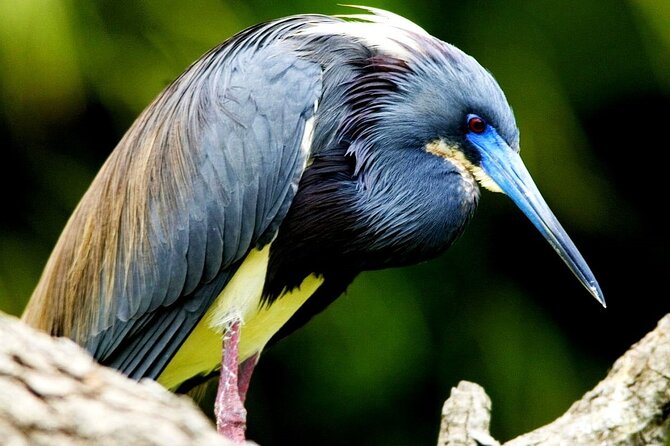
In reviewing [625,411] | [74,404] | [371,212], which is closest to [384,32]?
[371,212]

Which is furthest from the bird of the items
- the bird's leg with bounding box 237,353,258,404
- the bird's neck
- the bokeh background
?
the bokeh background

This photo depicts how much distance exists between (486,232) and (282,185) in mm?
1689

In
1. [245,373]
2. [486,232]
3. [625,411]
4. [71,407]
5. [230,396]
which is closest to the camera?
[71,407]

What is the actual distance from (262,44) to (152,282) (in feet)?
2.18

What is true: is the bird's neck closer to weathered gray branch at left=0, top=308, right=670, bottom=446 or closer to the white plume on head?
the white plume on head

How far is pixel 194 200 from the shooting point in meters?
2.69

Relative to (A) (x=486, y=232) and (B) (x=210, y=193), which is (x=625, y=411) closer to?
(B) (x=210, y=193)

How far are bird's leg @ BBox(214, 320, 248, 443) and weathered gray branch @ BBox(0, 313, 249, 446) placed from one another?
5.02ft

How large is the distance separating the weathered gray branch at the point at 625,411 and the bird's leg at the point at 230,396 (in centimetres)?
57

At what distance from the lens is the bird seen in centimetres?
266

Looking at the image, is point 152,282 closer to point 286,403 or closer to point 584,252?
point 286,403

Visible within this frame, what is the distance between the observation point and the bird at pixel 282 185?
2.66m

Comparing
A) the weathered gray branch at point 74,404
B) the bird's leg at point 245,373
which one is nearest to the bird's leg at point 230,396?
the bird's leg at point 245,373

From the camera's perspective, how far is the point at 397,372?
4074mm
